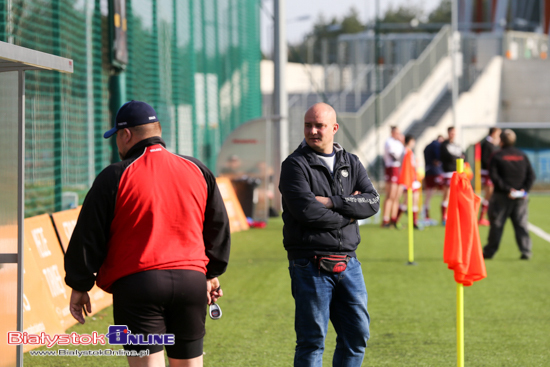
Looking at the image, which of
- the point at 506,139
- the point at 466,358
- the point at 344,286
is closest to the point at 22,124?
the point at 344,286

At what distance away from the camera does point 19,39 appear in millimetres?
8047

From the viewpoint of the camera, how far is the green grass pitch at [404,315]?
5840mm

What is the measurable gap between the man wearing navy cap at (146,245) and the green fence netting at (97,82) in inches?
177

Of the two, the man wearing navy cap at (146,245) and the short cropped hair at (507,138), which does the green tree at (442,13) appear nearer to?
the short cropped hair at (507,138)

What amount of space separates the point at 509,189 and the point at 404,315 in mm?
4106

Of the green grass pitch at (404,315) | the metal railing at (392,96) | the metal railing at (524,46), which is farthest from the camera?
the metal railing at (524,46)

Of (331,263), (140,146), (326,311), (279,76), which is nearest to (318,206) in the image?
(331,263)

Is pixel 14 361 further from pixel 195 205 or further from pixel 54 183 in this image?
pixel 54 183

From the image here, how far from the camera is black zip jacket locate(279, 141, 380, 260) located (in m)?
4.17

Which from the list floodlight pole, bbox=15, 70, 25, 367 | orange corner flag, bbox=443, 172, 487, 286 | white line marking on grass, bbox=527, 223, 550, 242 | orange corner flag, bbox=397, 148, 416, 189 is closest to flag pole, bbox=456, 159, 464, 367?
orange corner flag, bbox=443, 172, 487, 286

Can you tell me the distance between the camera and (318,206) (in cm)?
416

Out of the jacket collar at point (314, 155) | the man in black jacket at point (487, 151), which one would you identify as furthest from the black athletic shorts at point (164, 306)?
the man in black jacket at point (487, 151)

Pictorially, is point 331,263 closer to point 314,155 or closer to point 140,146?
point 314,155

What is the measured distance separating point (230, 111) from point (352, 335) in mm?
17064
